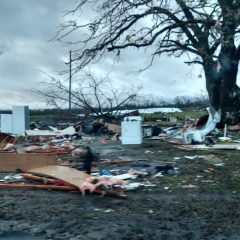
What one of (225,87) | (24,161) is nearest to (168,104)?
(225,87)

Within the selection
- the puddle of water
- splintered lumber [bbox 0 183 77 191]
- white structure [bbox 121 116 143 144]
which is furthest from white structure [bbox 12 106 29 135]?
the puddle of water

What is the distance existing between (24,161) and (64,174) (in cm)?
128

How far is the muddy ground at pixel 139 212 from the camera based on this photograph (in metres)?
3.93

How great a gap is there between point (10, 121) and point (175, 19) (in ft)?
26.9

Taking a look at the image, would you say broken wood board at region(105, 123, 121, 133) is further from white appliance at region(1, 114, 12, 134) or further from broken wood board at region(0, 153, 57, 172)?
broken wood board at region(0, 153, 57, 172)

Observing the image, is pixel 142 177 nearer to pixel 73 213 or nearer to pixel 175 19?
pixel 73 213

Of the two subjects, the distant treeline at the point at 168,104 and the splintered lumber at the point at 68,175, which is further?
the distant treeline at the point at 168,104

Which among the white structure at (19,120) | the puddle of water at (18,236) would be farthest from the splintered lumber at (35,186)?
the white structure at (19,120)

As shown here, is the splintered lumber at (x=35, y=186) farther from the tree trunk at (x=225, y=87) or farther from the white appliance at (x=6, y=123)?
the tree trunk at (x=225, y=87)

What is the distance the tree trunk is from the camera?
1764 centimetres

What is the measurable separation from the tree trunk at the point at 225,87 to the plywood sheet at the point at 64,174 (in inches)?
478

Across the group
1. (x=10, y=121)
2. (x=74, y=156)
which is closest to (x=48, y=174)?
(x=74, y=156)

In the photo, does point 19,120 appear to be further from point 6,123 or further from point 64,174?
point 64,174

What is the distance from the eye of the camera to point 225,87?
17875mm
